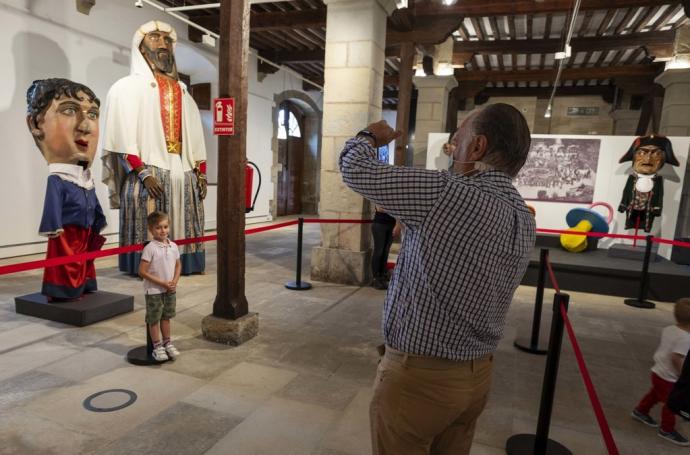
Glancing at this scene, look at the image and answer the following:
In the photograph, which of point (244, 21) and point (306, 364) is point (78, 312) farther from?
point (244, 21)

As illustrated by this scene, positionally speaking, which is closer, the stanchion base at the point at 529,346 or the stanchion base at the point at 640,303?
the stanchion base at the point at 529,346

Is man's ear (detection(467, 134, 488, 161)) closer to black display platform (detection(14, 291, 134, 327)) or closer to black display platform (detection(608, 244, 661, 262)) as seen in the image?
black display platform (detection(14, 291, 134, 327))

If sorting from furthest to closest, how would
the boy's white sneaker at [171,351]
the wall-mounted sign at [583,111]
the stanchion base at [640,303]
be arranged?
the wall-mounted sign at [583,111] → the stanchion base at [640,303] → the boy's white sneaker at [171,351]

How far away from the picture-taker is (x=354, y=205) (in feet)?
18.0

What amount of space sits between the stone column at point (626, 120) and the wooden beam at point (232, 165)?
1462cm

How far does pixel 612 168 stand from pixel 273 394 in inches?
274

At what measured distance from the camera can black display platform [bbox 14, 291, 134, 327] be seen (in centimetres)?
374

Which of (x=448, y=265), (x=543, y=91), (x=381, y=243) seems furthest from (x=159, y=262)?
(x=543, y=91)

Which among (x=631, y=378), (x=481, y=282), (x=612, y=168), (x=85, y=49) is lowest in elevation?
(x=631, y=378)

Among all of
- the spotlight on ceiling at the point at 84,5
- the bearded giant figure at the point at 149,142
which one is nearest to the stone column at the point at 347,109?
the bearded giant figure at the point at 149,142

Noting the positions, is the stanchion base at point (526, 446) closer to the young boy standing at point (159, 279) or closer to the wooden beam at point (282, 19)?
the young boy standing at point (159, 279)

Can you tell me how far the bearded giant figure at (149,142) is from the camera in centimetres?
493

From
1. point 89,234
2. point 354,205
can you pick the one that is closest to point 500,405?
point 354,205

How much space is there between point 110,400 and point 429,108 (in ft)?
32.6
